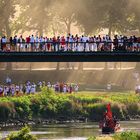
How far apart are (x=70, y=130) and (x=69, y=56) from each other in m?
17.8

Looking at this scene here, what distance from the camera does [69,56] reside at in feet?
356

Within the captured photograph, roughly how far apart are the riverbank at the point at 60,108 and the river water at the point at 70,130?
4.18m

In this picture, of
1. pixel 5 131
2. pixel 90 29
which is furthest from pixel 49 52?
pixel 90 29

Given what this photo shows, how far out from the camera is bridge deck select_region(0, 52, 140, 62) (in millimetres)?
107250

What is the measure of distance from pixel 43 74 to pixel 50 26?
23501 millimetres

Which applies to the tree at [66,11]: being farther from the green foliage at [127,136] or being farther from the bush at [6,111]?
the green foliage at [127,136]

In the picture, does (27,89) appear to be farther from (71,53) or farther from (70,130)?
(71,53)

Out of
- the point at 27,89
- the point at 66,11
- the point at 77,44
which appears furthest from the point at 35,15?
the point at 77,44

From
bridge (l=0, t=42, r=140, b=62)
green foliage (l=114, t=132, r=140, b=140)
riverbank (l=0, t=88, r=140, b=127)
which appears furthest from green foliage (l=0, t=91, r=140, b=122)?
green foliage (l=114, t=132, r=140, b=140)

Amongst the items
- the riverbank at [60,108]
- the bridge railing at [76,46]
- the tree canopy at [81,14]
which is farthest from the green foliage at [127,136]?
the tree canopy at [81,14]

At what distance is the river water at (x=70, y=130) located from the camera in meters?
117

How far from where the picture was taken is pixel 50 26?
7712 inches

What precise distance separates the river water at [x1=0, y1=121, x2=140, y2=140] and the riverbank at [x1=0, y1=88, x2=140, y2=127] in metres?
4.18

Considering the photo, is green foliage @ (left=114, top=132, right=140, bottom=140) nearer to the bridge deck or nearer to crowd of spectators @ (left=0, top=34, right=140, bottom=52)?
the bridge deck
